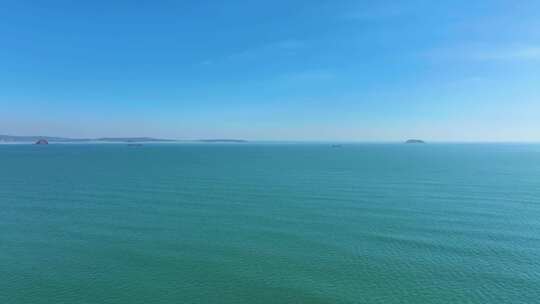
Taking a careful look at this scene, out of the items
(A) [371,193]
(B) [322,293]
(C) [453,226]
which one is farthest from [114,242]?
(A) [371,193]

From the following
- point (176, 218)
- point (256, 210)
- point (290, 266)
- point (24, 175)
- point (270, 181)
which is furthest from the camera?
point (24, 175)

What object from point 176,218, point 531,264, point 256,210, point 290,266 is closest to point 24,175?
point 176,218

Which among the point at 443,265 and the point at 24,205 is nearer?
the point at 443,265

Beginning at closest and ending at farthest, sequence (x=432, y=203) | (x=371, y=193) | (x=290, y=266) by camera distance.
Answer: (x=290, y=266) < (x=432, y=203) < (x=371, y=193)

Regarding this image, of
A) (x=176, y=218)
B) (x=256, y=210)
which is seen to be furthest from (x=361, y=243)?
(x=176, y=218)

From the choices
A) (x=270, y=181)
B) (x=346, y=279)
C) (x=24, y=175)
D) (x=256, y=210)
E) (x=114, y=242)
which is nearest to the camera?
(x=346, y=279)

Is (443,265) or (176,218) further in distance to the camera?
(176,218)

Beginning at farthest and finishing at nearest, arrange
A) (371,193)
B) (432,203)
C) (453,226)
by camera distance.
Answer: (371,193) < (432,203) < (453,226)

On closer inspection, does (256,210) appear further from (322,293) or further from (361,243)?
(322,293)

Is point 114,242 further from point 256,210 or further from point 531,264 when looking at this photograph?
point 531,264
